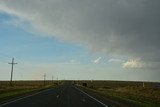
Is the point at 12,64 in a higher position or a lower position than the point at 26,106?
higher

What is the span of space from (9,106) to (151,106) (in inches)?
381

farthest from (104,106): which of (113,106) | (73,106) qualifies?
(73,106)

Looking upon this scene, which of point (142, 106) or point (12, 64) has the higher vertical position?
point (12, 64)

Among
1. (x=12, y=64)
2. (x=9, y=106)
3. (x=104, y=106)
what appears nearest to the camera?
(x=9, y=106)

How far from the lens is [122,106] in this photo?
24.2 m

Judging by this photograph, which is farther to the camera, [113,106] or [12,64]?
[12,64]

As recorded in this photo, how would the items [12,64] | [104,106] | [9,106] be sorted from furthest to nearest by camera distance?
1. [12,64]
2. [104,106]
3. [9,106]

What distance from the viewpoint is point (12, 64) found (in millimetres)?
84375

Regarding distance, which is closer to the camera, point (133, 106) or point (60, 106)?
point (60, 106)

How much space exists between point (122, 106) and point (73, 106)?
3.75m

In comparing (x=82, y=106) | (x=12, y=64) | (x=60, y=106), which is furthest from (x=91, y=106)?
(x=12, y=64)

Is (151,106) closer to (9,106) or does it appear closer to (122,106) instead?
(122,106)

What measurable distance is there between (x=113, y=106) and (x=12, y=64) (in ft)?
208

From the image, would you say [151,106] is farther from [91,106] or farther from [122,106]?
[91,106]
